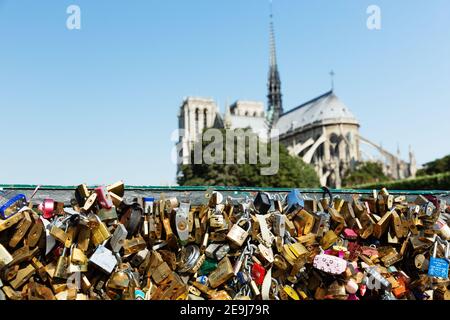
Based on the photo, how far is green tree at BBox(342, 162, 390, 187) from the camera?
6506cm

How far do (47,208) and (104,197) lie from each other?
546 millimetres

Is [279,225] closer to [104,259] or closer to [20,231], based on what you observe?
[104,259]

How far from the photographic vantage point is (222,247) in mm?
4609

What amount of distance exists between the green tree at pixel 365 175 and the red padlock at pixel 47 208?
209 ft

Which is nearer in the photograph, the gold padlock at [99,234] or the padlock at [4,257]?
the padlock at [4,257]

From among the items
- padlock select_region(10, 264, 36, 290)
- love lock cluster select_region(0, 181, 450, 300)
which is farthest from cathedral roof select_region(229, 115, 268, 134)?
padlock select_region(10, 264, 36, 290)

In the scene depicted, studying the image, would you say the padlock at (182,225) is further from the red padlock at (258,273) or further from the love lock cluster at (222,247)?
the red padlock at (258,273)

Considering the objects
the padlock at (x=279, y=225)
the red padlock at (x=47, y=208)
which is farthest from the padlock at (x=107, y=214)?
the padlock at (x=279, y=225)

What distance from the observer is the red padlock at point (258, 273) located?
4.51 m

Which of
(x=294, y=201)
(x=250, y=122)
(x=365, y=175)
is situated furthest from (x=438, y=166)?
(x=294, y=201)

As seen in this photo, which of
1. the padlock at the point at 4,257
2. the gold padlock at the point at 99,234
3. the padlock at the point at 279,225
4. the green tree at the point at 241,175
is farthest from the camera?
the green tree at the point at 241,175

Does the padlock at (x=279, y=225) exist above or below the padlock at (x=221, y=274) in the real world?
above
